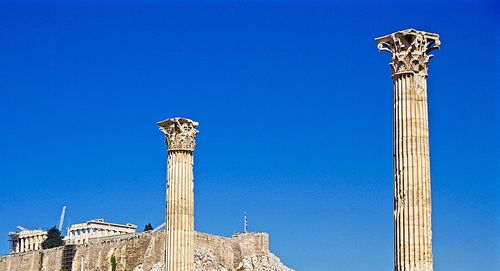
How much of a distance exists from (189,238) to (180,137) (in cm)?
258

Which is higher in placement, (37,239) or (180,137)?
(37,239)

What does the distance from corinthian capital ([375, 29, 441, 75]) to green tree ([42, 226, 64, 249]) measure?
77861 millimetres

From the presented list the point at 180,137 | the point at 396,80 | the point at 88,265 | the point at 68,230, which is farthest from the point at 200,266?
the point at 396,80

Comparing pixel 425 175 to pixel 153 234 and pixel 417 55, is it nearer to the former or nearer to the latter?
pixel 417 55

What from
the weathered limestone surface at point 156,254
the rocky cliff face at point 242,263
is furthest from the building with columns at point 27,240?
the rocky cliff face at point 242,263

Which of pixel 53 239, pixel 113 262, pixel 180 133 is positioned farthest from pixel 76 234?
pixel 180 133

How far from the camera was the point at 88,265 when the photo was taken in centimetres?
8006

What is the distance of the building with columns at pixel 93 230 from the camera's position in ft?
307

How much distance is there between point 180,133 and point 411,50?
908 cm

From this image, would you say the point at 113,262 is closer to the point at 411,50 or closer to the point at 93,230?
the point at 93,230

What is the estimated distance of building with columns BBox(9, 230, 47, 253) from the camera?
328 ft

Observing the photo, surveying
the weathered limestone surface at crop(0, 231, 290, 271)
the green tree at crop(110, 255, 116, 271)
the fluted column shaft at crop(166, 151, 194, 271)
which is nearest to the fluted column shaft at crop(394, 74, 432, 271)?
the fluted column shaft at crop(166, 151, 194, 271)

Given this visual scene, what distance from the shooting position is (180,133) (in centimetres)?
2791

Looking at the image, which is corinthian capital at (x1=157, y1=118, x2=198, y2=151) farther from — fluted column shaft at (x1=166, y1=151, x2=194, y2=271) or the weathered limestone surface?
the weathered limestone surface
